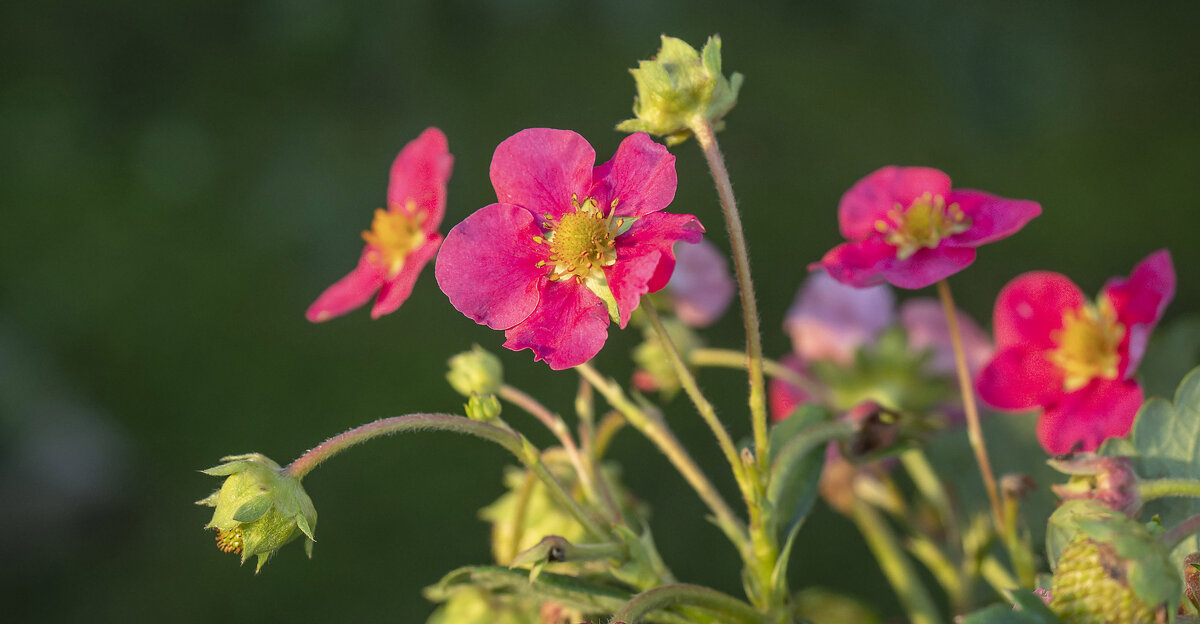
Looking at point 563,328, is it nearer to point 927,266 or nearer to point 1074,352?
point 927,266

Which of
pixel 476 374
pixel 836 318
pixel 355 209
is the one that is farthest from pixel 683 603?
pixel 355 209

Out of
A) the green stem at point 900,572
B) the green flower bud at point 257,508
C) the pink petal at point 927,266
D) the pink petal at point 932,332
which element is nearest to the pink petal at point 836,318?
the pink petal at point 932,332

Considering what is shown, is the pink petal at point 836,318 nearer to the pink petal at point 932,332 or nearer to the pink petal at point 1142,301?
the pink petal at point 932,332

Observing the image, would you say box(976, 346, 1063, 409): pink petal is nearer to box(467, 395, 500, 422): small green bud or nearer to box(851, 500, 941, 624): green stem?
box(851, 500, 941, 624): green stem

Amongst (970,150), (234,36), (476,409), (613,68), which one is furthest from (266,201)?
(476,409)

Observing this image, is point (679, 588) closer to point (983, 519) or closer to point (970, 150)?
point (983, 519)

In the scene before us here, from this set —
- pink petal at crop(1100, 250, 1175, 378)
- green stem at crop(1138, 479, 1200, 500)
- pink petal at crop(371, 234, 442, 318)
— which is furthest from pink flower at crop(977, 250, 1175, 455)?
pink petal at crop(371, 234, 442, 318)
